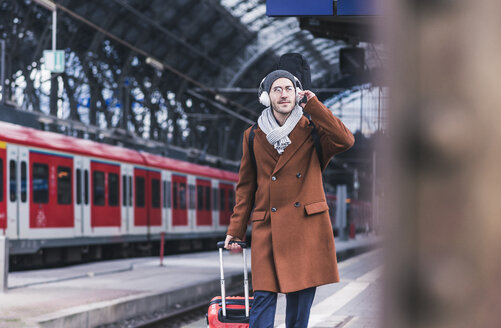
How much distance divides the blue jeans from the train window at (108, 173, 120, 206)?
1692cm

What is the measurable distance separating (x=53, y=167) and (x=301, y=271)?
14657 mm

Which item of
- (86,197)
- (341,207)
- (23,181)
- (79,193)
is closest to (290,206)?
(23,181)

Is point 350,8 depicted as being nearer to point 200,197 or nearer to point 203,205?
point 200,197

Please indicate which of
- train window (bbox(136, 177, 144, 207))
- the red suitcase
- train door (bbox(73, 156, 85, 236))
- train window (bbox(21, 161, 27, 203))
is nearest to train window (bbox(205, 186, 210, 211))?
train window (bbox(136, 177, 144, 207))

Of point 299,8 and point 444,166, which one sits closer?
point 444,166

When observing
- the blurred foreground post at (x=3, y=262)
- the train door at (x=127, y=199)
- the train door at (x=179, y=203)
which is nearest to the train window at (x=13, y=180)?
→ the blurred foreground post at (x=3, y=262)

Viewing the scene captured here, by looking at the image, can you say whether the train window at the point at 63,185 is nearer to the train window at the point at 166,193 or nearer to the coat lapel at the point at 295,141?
the train window at the point at 166,193

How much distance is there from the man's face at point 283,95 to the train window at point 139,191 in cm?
1877

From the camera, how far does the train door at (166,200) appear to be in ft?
79.7

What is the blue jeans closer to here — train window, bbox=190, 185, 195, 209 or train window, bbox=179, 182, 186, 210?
train window, bbox=179, 182, 186, 210

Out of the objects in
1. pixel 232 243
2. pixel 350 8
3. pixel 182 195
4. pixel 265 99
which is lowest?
pixel 232 243

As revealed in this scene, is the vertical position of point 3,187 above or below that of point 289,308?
above

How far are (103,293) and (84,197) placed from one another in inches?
313

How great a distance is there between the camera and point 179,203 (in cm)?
2550
